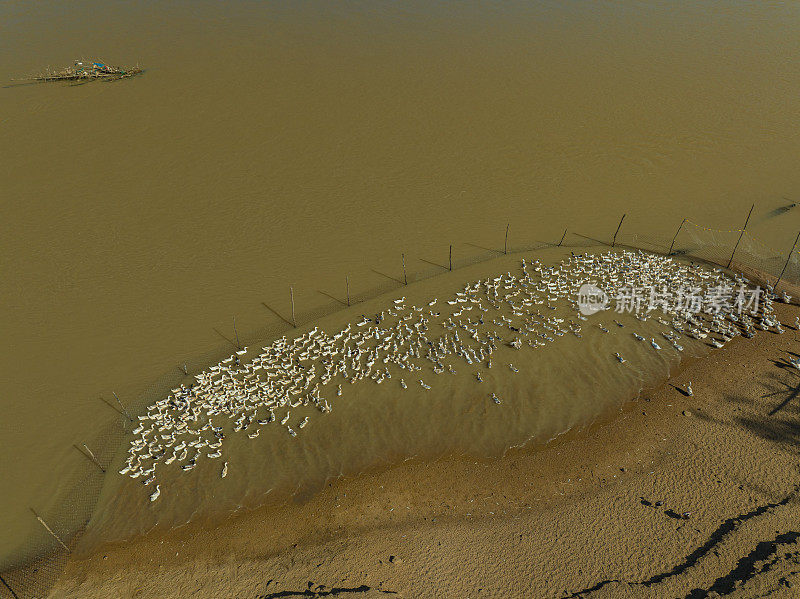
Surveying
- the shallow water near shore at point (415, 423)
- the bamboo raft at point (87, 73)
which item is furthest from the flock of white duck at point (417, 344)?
the bamboo raft at point (87, 73)

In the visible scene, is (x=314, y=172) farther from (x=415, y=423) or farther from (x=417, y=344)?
(x=415, y=423)

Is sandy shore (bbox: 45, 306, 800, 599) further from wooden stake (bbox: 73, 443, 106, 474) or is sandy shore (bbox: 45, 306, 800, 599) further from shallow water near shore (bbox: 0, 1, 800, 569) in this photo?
wooden stake (bbox: 73, 443, 106, 474)

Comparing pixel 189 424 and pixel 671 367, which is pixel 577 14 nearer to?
pixel 671 367

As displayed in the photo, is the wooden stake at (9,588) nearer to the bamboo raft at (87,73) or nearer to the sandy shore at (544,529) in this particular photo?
the sandy shore at (544,529)

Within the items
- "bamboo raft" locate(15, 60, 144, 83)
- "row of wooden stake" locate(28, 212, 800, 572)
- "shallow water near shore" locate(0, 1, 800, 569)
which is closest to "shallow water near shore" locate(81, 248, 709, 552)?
"shallow water near shore" locate(0, 1, 800, 569)

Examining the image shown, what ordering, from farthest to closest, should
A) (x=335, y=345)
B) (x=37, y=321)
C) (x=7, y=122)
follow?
(x=7, y=122) < (x=37, y=321) < (x=335, y=345)

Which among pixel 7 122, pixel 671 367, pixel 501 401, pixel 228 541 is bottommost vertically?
pixel 228 541

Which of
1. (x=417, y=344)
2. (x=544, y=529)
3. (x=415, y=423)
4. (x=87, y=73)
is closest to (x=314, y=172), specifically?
(x=417, y=344)

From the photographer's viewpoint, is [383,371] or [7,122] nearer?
[383,371]

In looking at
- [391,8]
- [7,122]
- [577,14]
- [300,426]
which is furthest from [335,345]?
[577,14]
